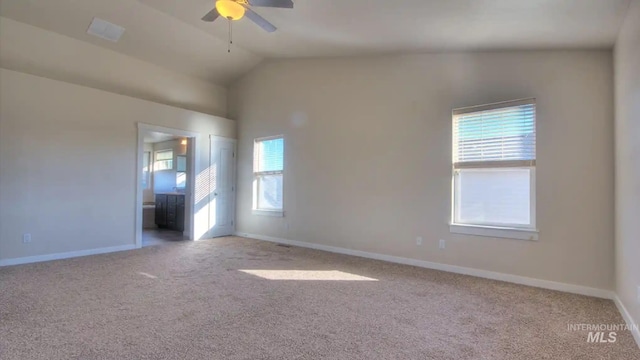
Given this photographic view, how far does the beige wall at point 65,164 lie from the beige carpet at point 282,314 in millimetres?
651

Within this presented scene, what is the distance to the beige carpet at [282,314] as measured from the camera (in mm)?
2166

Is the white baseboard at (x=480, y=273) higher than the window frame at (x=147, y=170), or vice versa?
the window frame at (x=147, y=170)

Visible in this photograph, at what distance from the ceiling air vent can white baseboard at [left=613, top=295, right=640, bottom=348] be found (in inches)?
263

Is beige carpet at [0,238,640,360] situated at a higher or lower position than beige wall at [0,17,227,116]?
lower

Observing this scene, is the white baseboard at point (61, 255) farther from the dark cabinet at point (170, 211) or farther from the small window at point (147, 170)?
the small window at point (147, 170)

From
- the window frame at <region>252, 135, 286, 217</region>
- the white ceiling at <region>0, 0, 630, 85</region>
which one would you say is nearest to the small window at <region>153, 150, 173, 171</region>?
the white ceiling at <region>0, 0, 630, 85</region>

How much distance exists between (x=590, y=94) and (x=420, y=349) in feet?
10.3

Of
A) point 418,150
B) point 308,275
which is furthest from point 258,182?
point 418,150

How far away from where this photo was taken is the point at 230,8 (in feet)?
10.2

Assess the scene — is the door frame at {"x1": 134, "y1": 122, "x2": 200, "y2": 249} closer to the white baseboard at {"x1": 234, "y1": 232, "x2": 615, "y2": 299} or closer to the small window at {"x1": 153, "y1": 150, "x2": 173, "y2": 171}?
the white baseboard at {"x1": 234, "y1": 232, "x2": 615, "y2": 299}

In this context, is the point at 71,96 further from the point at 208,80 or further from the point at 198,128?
the point at 208,80

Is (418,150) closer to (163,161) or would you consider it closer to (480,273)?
(480,273)

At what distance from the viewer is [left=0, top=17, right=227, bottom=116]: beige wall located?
441cm

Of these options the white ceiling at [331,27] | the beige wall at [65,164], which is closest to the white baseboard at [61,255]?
the beige wall at [65,164]
